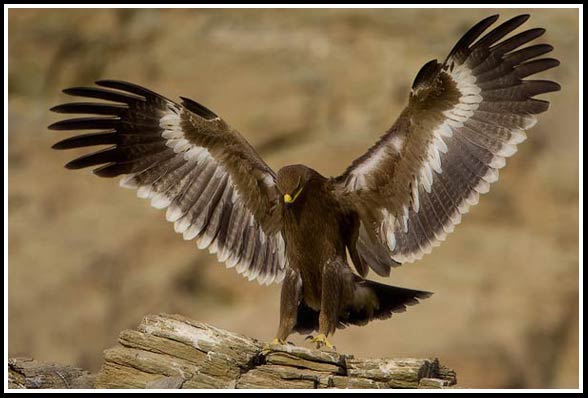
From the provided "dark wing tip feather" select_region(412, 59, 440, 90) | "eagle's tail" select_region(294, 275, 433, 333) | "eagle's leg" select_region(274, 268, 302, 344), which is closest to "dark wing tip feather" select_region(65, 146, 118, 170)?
"eagle's leg" select_region(274, 268, 302, 344)

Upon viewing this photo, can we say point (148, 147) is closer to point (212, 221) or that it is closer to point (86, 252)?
point (212, 221)

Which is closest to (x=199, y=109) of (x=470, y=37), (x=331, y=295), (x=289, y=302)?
(x=289, y=302)

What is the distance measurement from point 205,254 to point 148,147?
6578 mm

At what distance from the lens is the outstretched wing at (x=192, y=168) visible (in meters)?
7.62

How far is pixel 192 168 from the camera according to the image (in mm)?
7801

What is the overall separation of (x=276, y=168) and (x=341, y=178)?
7228 millimetres

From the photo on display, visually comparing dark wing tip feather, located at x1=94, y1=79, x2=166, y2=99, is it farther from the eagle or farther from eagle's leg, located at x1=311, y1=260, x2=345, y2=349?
eagle's leg, located at x1=311, y1=260, x2=345, y2=349

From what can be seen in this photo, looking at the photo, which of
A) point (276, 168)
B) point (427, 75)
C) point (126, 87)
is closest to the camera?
point (427, 75)

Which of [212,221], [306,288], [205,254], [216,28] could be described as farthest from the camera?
[216,28]

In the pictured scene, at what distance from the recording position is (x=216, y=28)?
1544 cm

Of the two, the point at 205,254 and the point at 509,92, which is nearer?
the point at 509,92

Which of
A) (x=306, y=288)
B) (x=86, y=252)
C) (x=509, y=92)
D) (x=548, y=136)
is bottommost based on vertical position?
(x=306, y=288)

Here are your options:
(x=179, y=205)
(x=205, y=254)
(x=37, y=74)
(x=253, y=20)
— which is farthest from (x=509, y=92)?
(x=37, y=74)

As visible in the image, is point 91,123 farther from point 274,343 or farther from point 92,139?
point 274,343
